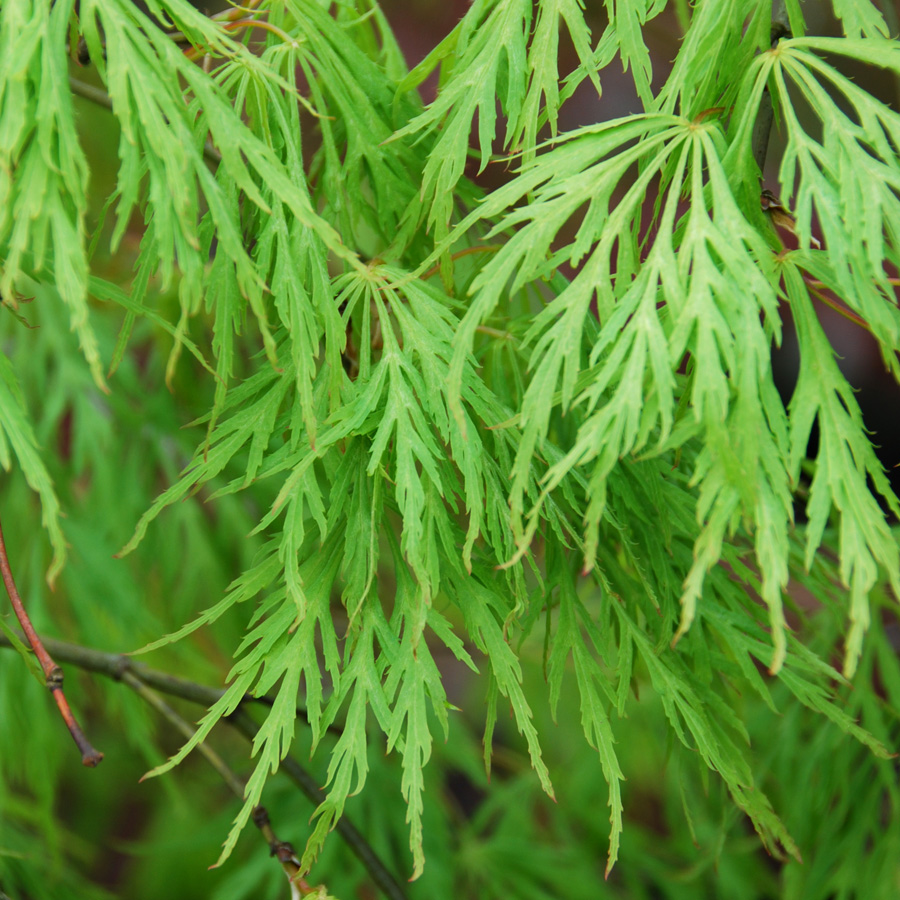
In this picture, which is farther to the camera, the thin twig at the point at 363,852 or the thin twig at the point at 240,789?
the thin twig at the point at 363,852

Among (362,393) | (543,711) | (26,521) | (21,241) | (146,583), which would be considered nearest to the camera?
(21,241)

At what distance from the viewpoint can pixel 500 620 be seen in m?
0.53

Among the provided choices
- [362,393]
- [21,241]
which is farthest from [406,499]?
[21,241]

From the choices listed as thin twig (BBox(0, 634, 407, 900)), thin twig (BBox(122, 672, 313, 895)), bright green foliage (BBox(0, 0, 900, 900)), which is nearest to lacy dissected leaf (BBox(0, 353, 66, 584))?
bright green foliage (BBox(0, 0, 900, 900))

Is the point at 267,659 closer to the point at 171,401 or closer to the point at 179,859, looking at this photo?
the point at 171,401

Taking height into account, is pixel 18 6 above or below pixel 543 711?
above

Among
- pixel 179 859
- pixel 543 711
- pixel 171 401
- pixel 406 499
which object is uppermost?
pixel 406 499

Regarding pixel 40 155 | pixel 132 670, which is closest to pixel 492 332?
pixel 40 155

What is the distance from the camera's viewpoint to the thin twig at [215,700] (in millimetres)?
759

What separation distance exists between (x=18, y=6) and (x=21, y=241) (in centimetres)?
11

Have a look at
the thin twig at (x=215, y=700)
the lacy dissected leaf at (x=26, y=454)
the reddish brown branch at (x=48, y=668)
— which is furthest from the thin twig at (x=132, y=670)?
the lacy dissected leaf at (x=26, y=454)

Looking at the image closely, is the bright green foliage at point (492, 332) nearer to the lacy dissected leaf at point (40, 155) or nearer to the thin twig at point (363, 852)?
the lacy dissected leaf at point (40, 155)

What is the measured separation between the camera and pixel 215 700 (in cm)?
76

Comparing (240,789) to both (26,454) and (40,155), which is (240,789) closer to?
(26,454)
